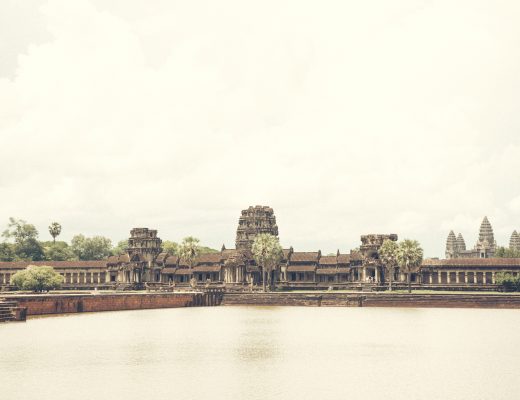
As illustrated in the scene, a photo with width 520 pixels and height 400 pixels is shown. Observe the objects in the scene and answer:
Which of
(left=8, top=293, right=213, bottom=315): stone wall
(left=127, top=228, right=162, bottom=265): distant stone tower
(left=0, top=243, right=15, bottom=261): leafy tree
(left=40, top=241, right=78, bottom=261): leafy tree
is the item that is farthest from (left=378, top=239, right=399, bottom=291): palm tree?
(left=0, top=243, right=15, bottom=261): leafy tree

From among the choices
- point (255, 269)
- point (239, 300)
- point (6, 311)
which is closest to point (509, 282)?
point (239, 300)

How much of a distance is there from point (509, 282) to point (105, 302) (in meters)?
66.0

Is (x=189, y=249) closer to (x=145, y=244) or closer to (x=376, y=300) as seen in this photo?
(x=145, y=244)

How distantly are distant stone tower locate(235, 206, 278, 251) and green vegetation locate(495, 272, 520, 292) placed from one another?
200 ft

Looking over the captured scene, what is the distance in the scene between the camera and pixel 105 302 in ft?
332

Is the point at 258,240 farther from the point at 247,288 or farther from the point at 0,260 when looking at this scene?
the point at 0,260

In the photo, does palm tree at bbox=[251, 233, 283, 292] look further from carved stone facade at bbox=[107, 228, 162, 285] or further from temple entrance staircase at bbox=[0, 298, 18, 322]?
temple entrance staircase at bbox=[0, 298, 18, 322]

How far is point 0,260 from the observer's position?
17838cm

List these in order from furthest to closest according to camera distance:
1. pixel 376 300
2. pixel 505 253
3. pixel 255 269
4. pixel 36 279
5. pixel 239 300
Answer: pixel 505 253 → pixel 255 269 → pixel 239 300 → pixel 36 279 → pixel 376 300

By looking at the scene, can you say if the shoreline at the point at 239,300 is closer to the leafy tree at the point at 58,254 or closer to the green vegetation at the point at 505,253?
the green vegetation at the point at 505,253

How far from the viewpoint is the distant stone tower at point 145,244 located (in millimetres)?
160125

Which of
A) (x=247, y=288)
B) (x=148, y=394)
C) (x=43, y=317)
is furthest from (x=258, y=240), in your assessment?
(x=148, y=394)

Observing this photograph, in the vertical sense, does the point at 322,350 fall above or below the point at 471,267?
below

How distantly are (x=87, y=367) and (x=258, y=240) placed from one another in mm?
87384
